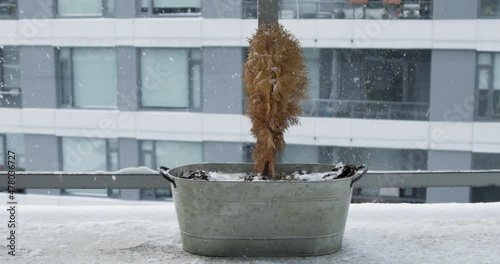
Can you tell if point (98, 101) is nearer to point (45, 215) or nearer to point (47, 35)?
point (47, 35)

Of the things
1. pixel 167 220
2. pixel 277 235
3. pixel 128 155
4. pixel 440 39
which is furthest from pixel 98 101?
pixel 440 39

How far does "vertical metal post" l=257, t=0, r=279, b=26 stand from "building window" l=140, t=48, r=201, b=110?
50 centimetres

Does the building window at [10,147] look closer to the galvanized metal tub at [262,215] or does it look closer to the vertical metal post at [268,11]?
the galvanized metal tub at [262,215]

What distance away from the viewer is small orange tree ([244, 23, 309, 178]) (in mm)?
2117

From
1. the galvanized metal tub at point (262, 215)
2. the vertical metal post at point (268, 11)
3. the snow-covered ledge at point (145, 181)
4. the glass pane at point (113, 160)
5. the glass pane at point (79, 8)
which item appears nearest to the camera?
the galvanized metal tub at point (262, 215)

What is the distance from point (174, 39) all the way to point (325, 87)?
77 centimetres

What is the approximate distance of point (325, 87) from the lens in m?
2.92

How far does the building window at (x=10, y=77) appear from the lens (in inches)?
116

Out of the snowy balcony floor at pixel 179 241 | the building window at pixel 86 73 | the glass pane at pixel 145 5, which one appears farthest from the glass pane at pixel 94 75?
the snowy balcony floor at pixel 179 241

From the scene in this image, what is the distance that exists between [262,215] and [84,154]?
1.36 meters

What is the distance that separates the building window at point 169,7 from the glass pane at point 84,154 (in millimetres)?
697

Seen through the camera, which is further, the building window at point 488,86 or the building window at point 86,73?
the building window at point 86,73

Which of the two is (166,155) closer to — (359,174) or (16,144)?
(16,144)

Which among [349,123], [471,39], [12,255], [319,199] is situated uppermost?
[471,39]
